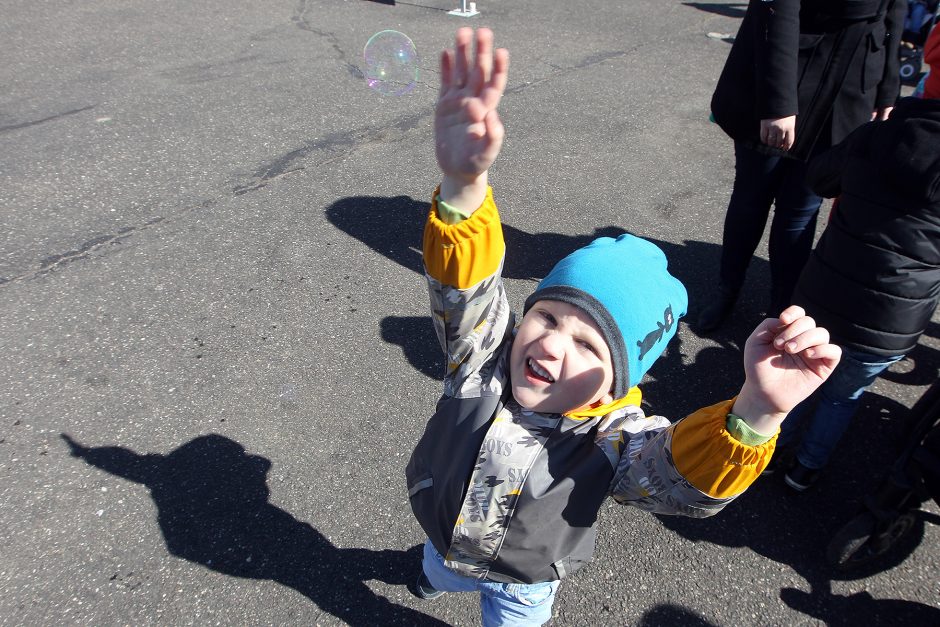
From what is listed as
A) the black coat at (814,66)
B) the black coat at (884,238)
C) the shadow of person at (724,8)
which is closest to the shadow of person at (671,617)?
the black coat at (884,238)

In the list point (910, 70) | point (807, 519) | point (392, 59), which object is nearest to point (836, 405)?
point (807, 519)

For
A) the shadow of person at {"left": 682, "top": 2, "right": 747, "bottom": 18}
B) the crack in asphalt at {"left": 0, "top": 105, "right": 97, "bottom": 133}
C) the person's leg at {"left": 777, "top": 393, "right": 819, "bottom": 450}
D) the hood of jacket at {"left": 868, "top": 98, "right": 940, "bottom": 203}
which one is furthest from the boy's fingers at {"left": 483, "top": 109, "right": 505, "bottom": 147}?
the shadow of person at {"left": 682, "top": 2, "right": 747, "bottom": 18}

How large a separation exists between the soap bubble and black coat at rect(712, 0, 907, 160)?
1.44 meters

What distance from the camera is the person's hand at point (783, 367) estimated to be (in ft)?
3.56

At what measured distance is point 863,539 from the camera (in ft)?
7.48

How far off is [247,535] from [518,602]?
1163 millimetres

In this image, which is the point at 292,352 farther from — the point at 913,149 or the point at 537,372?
the point at 913,149

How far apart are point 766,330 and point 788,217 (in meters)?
2.14

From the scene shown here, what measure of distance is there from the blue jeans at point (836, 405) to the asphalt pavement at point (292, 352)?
0.20 m

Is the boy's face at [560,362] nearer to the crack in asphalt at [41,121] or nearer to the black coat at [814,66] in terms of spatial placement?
the black coat at [814,66]

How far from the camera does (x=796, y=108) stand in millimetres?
2619

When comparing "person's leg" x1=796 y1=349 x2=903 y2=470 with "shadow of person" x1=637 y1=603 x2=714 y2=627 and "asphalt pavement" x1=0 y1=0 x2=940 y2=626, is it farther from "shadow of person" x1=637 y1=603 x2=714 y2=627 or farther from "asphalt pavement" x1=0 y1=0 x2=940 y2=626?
"shadow of person" x1=637 y1=603 x2=714 y2=627

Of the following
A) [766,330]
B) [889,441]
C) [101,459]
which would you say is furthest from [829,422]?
[101,459]

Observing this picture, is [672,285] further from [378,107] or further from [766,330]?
[378,107]
